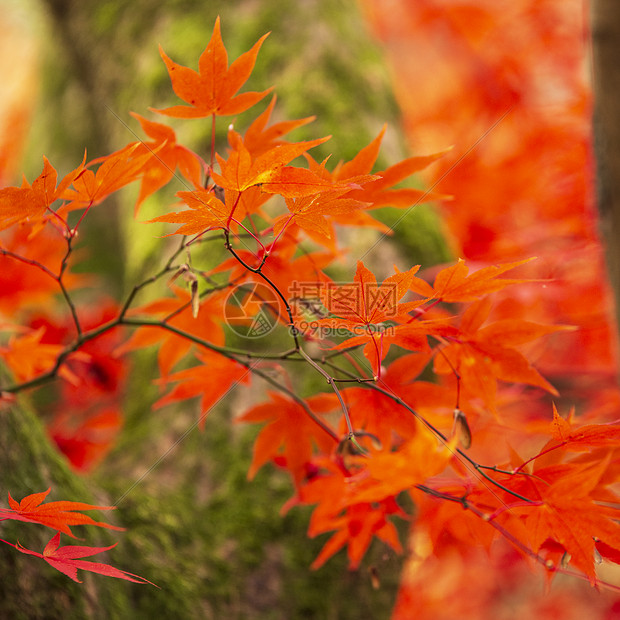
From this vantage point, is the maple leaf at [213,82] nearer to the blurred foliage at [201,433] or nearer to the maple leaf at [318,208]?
the maple leaf at [318,208]

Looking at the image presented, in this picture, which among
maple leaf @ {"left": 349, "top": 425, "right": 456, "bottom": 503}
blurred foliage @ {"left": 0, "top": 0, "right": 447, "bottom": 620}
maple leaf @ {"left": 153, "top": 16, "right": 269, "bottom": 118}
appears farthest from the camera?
blurred foliage @ {"left": 0, "top": 0, "right": 447, "bottom": 620}

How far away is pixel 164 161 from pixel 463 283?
1.28ft

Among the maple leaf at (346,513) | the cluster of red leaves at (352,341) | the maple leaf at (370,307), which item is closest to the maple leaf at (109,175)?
the cluster of red leaves at (352,341)

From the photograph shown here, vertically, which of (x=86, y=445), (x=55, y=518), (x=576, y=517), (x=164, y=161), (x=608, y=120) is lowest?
(x=86, y=445)

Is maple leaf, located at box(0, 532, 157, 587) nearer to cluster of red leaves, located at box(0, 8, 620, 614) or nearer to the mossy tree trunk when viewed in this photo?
cluster of red leaves, located at box(0, 8, 620, 614)

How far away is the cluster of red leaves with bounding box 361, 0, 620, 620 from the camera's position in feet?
1.87

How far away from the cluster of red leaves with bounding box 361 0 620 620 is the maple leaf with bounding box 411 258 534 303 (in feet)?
0.19

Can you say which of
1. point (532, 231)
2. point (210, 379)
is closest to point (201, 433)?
point (210, 379)

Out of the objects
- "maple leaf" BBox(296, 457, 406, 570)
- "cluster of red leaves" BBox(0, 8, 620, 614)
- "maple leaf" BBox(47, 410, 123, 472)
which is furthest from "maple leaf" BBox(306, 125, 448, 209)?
"maple leaf" BBox(47, 410, 123, 472)

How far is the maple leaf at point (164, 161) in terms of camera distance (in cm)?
61

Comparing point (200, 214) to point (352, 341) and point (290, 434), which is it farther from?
point (290, 434)

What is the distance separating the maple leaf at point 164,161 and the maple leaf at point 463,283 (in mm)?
304

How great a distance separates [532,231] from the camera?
1.55 metres

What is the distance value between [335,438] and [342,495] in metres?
0.09
